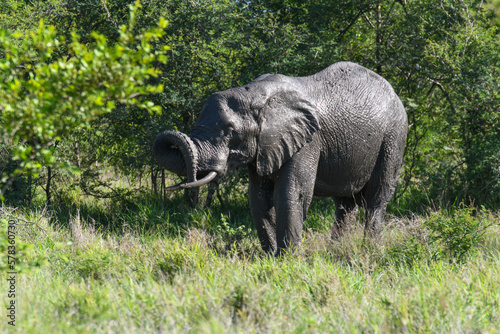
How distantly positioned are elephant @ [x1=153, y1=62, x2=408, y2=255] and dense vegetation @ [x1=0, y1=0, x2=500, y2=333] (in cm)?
49

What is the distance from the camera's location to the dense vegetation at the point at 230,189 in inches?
141

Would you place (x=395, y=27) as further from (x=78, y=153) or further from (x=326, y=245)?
(x=78, y=153)

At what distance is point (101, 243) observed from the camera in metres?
6.03

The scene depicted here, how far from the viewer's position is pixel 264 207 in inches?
215

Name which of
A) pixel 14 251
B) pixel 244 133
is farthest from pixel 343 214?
pixel 14 251

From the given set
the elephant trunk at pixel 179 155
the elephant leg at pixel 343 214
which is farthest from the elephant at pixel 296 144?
the elephant leg at pixel 343 214

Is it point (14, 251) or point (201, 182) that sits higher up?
point (201, 182)

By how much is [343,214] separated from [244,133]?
6.42 ft

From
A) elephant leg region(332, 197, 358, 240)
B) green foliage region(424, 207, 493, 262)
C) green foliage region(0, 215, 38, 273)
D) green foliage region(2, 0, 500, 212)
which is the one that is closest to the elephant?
elephant leg region(332, 197, 358, 240)

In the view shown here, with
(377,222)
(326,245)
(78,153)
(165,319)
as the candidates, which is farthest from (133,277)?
(78,153)

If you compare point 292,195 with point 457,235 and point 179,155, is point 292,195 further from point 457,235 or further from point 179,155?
point 457,235

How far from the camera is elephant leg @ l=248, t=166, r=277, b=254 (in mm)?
5441

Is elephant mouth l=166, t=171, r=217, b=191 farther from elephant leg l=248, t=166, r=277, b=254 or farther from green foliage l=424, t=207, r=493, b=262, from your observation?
green foliage l=424, t=207, r=493, b=262

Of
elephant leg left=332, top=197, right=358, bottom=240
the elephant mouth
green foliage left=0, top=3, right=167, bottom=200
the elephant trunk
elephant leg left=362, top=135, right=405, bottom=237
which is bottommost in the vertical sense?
elephant leg left=332, top=197, right=358, bottom=240
